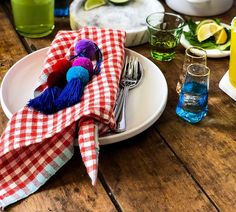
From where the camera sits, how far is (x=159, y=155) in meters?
0.73

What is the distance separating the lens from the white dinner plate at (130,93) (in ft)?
2.44

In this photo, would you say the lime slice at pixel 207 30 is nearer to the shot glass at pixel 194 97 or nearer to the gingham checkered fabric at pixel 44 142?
the shot glass at pixel 194 97

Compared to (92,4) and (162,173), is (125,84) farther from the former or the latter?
(92,4)

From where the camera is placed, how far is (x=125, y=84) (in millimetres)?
823

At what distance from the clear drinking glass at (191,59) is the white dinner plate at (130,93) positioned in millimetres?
44

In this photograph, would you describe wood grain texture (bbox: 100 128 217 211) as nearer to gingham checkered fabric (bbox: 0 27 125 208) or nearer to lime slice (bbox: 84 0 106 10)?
gingham checkered fabric (bbox: 0 27 125 208)

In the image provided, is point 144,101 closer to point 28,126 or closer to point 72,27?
point 28,126

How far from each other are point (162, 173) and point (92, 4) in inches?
20.9

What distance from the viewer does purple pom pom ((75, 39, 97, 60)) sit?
0.83 m

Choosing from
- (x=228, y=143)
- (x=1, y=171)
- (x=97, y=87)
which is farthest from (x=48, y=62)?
(x=228, y=143)

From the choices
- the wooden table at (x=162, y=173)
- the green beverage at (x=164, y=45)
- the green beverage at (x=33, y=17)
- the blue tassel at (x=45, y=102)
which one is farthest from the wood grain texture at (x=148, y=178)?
the green beverage at (x=33, y=17)

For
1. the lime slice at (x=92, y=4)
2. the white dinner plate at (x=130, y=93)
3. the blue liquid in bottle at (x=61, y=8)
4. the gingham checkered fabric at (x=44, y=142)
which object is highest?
the gingham checkered fabric at (x=44, y=142)

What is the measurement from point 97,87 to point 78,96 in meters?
0.04

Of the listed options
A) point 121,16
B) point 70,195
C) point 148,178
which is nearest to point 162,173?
point 148,178
